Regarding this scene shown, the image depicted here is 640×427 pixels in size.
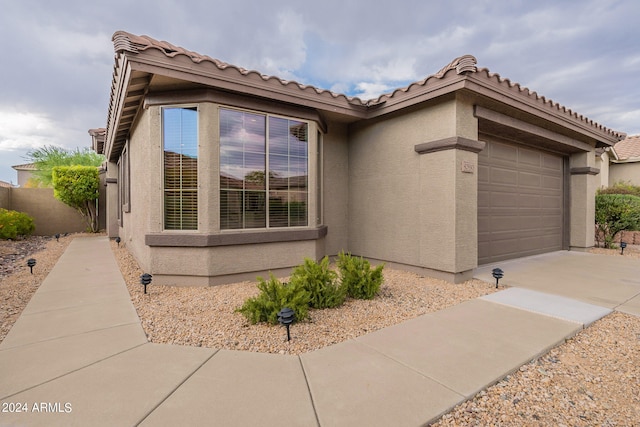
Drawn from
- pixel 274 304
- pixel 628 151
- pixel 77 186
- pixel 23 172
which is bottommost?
pixel 274 304

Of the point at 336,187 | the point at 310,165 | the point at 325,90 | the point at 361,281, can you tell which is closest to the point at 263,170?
the point at 310,165

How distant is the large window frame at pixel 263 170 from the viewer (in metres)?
5.00

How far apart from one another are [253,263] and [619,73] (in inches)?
590

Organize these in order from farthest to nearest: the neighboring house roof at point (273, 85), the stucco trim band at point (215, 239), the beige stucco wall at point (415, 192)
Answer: the beige stucco wall at point (415, 192) → the stucco trim band at point (215, 239) → the neighboring house roof at point (273, 85)

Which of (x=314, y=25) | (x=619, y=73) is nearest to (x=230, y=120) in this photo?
(x=314, y=25)

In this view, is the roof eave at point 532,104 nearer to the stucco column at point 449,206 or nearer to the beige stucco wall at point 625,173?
the stucco column at point 449,206

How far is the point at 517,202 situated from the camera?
7.39m

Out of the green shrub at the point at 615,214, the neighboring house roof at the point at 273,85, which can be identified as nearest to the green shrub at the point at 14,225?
the neighboring house roof at the point at 273,85

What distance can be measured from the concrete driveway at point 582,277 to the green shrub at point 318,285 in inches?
130

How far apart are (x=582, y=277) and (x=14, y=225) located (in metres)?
16.4

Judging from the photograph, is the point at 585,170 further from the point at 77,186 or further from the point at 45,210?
the point at 45,210

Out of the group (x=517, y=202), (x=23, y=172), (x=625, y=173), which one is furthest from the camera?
(x=23, y=172)

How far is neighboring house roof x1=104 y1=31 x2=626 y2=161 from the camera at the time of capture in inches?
163

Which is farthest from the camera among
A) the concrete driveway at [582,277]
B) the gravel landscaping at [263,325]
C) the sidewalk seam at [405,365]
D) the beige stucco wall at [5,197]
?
the beige stucco wall at [5,197]
